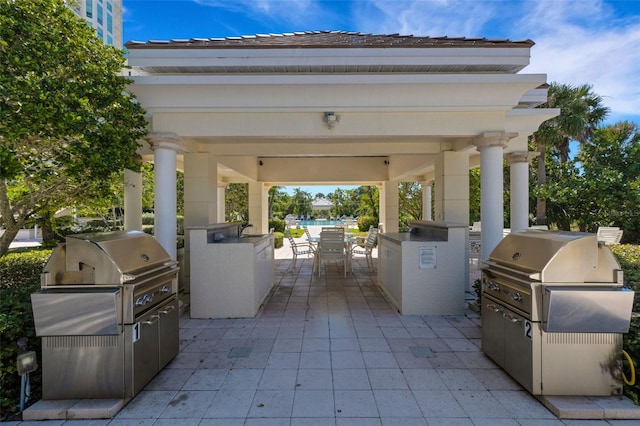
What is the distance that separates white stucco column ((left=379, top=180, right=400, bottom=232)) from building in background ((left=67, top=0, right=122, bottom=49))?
4120 centimetres

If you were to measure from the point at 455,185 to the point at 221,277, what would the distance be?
5130mm

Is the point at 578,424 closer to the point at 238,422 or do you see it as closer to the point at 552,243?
the point at 552,243

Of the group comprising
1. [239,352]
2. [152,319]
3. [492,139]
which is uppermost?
[492,139]

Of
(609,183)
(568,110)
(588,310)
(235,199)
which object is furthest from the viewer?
(235,199)

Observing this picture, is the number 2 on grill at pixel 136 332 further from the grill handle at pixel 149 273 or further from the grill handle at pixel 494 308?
the grill handle at pixel 494 308

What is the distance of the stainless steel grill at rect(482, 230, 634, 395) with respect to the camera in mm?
2488

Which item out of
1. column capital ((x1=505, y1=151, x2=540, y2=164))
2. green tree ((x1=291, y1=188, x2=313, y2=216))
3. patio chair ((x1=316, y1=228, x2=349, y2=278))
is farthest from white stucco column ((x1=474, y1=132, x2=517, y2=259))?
green tree ((x1=291, y1=188, x2=313, y2=216))

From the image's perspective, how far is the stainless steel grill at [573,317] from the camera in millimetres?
2488

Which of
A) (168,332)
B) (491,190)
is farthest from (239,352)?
(491,190)

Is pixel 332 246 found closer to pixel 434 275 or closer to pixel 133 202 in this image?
pixel 434 275

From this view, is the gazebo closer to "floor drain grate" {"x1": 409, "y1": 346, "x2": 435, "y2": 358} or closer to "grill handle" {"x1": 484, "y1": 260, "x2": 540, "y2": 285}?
"grill handle" {"x1": 484, "y1": 260, "x2": 540, "y2": 285}

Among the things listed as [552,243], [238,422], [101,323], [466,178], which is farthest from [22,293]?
[466,178]

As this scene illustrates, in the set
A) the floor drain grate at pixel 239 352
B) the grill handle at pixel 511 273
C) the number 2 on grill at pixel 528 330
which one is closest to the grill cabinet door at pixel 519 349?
the number 2 on grill at pixel 528 330

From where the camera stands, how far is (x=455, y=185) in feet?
21.6
